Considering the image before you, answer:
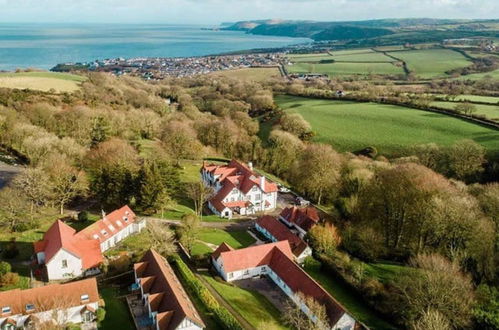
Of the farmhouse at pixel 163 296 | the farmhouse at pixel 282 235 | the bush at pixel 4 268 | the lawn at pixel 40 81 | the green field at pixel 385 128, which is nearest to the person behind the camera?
the farmhouse at pixel 163 296

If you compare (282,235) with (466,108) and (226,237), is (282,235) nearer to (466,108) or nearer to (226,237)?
(226,237)

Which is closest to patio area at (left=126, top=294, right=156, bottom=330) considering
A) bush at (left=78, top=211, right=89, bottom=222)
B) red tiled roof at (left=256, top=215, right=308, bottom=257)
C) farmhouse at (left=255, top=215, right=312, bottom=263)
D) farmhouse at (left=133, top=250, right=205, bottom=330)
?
farmhouse at (left=133, top=250, right=205, bottom=330)

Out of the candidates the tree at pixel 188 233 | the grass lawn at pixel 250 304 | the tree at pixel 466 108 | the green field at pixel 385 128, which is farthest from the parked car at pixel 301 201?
the tree at pixel 466 108

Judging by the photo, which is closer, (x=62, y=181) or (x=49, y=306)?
(x=49, y=306)

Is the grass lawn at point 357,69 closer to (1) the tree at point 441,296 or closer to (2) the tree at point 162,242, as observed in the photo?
(1) the tree at point 441,296

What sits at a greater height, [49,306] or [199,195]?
[49,306]

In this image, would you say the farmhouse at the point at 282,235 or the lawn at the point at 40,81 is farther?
the lawn at the point at 40,81

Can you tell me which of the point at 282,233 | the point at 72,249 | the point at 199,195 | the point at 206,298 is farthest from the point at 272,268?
the point at 72,249
